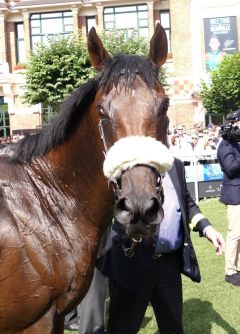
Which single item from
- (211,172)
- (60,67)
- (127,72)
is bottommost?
(211,172)

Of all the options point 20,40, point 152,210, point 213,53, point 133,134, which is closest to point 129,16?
point 213,53

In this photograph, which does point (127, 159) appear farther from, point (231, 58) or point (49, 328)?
point (231, 58)

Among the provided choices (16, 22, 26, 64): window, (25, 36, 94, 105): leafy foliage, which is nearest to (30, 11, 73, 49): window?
(16, 22, 26, 64): window

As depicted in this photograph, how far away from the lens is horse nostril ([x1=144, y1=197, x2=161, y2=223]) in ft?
6.39

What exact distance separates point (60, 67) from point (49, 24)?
9.84 m

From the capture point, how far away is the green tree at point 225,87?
22812mm

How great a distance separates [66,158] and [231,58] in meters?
22.1

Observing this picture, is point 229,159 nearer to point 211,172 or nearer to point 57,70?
point 211,172

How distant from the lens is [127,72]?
2262mm

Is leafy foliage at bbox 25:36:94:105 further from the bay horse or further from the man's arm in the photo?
the bay horse

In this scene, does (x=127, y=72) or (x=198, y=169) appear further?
(x=198, y=169)

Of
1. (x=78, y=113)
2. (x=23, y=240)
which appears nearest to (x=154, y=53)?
(x=78, y=113)

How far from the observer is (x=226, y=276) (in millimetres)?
5980

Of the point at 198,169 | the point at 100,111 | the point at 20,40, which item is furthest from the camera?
the point at 20,40
